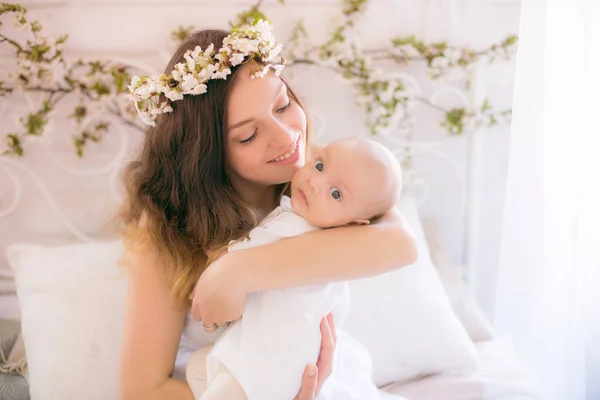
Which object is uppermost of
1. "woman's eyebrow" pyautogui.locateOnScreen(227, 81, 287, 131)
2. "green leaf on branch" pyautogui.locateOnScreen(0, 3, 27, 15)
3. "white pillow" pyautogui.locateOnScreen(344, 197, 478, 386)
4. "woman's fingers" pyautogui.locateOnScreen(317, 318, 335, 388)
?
"green leaf on branch" pyautogui.locateOnScreen(0, 3, 27, 15)

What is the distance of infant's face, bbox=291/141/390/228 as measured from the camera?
3.62 feet

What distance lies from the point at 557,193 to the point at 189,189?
804 millimetres

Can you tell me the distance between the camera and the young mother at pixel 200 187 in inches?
48.1

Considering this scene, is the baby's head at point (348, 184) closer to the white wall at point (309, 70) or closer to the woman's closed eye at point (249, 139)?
the woman's closed eye at point (249, 139)

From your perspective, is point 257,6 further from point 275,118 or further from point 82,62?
point 275,118

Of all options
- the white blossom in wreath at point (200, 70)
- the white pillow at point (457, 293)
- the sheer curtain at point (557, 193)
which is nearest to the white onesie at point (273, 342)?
the white blossom in wreath at point (200, 70)

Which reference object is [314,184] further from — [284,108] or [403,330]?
[403,330]

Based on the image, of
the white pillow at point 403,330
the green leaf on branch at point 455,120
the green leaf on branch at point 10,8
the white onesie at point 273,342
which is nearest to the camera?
the white onesie at point 273,342

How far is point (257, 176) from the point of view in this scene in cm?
129

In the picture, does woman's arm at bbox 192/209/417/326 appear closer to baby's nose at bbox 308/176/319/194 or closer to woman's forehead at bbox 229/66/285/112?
baby's nose at bbox 308/176/319/194

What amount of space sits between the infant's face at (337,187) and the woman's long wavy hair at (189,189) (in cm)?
19

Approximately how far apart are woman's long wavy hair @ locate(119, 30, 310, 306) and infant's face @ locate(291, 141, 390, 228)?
0.19m

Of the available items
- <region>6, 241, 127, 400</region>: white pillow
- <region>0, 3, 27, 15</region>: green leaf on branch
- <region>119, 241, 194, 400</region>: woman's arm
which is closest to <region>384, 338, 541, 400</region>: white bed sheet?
<region>119, 241, 194, 400</region>: woman's arm

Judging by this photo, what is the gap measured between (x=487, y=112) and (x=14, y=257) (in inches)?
62.2
